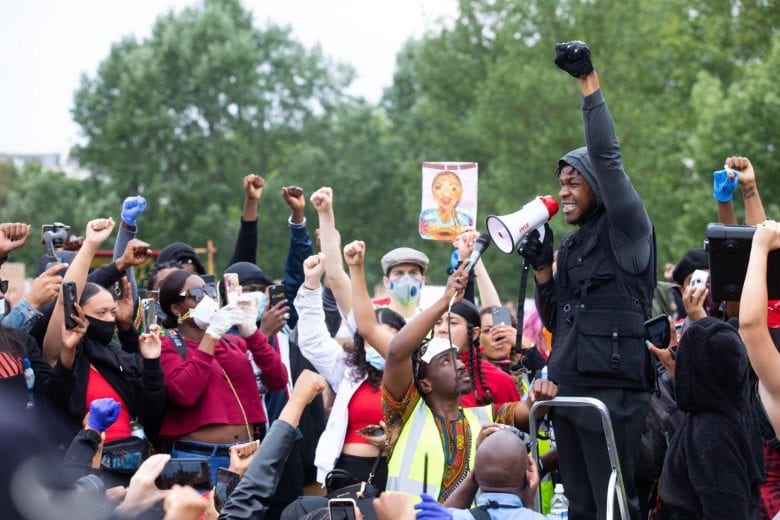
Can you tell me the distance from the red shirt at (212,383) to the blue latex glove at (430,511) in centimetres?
261

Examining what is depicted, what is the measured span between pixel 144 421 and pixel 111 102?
1443 inches

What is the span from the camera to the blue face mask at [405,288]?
8539 mm

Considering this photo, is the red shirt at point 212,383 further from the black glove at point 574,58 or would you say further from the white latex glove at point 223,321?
the black glove at point 574,58

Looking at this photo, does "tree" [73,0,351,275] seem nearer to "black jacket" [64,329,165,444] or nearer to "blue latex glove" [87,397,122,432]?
"black jacket" [64,329,165,444]

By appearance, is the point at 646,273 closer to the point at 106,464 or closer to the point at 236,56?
the point at 106,464

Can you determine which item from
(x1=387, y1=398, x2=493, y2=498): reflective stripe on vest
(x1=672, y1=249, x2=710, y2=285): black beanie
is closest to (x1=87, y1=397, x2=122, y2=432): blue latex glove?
(x1=387, y1=398, x2=493, y2=498): reflective stripe on vest

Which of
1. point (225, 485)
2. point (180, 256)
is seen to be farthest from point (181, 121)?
point (225, 485)

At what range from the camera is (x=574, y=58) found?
216 inches

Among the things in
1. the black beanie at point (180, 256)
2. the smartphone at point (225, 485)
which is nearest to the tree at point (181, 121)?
the black beanie at point (180, 256)

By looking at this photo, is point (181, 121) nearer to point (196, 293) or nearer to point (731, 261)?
point (196, 293)

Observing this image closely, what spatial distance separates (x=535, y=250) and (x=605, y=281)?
43 cm

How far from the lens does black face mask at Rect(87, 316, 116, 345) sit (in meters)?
7.17

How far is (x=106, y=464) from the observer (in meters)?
6.55

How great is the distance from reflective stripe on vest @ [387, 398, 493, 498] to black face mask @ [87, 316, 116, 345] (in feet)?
6.63
